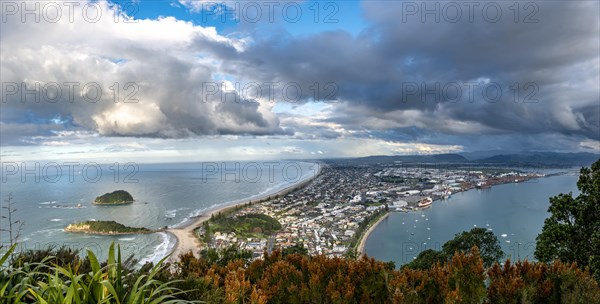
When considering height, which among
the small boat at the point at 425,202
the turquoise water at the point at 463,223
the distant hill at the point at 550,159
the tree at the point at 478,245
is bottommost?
Answer: the turquoise water at the point at 463,223

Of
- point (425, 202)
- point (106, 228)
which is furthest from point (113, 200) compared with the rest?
point (425, 202)

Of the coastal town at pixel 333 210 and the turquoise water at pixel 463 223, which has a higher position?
the coastal town at pixel 333 210

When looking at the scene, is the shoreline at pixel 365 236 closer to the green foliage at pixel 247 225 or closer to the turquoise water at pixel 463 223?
the turquoise water at pixel 463 223

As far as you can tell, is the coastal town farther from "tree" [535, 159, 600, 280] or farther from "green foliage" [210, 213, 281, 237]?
"tree" [535, 159, 600, 280]

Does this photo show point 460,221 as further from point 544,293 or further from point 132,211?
point 132,211

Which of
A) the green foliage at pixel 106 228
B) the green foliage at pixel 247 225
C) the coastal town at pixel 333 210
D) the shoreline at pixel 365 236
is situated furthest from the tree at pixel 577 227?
the green foliage at pixel 106 228

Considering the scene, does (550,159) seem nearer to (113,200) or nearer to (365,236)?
(365,236)

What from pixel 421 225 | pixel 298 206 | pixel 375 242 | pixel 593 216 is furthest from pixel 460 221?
pixel 593 216
